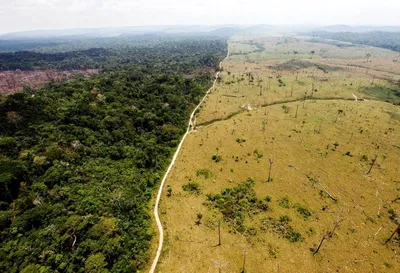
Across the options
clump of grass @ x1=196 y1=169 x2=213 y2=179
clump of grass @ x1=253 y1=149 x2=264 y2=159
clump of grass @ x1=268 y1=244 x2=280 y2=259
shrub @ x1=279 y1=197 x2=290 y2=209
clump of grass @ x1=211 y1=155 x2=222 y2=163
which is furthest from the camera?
clump of grass @ x1=253 y1=149 x2=264 y2=159

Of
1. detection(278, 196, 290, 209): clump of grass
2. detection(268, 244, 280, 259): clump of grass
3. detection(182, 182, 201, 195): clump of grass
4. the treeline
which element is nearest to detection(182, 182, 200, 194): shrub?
detection(182, 182, 201, 195): clump of grass

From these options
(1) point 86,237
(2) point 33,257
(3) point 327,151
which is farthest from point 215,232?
(3) point 327,151

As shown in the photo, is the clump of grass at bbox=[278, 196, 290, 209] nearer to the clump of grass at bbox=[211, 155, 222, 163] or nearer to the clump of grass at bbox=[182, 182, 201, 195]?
the clump of grass at bbox=[182, 182, 201, 195]

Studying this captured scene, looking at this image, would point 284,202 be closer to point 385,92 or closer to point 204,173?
point 204,173

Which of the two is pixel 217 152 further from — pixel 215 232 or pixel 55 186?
pixel 55 186

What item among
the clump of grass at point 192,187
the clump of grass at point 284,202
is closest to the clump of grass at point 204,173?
the clump of grass at point 192,187

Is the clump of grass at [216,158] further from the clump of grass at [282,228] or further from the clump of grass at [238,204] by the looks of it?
the clump of grass at [282,228]
